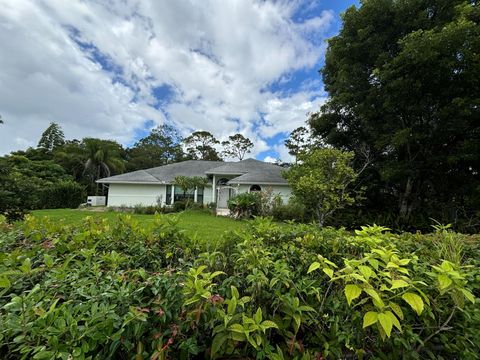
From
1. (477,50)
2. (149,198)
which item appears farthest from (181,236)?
(149,198)

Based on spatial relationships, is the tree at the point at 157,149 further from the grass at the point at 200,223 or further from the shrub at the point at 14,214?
the shrub at the point at 14,214

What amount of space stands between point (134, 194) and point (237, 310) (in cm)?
2353

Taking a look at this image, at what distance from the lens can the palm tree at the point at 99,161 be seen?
28.0m

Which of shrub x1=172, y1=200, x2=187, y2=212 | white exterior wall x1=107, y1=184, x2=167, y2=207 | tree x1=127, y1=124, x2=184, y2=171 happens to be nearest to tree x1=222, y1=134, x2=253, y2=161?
tree x1=127, y1=124, x2=184, y2=171

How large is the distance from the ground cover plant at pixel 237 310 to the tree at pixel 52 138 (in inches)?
1810

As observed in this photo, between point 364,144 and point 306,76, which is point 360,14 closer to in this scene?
point 306,76

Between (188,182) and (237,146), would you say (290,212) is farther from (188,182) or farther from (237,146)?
(237,146)

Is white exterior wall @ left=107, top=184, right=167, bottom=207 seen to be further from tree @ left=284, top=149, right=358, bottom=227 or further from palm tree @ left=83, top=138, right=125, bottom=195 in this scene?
tree @ left=284, top=149, right=358, bottom=227

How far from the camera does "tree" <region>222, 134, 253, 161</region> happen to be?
4616 cm

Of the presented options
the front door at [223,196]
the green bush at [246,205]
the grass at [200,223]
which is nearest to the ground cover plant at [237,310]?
the grass at [200,223]

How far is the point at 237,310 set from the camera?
1.46 meters

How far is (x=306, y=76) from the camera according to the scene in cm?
1538

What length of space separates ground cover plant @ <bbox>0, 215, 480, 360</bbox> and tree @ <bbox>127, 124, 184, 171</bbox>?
3994cm

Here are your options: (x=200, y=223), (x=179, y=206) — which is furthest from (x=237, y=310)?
(x=179, y=206)
